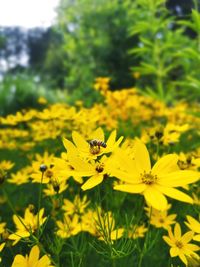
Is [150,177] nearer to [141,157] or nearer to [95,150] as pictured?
[141,157]

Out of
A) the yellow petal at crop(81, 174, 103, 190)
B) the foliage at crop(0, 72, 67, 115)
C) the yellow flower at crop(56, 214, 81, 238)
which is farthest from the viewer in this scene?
the foliage at crop(0, 72, 67, 115)

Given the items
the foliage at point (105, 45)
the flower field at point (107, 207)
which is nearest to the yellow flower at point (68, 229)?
the flower field at point (107, 207)

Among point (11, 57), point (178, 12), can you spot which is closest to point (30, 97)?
point (178, 12)

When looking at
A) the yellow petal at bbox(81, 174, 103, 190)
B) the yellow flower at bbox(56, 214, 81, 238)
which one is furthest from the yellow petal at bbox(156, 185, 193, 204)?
the yellow flower at bbox(56, 214, 81, 238)

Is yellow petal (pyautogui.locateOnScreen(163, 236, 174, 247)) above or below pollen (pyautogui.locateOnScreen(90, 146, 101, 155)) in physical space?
below

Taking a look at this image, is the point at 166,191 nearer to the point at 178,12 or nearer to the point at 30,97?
the point at 30,97

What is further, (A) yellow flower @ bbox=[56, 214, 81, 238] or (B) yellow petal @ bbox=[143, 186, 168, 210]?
(A) yellow flower @ bbox=[56, 214, 81, 238]

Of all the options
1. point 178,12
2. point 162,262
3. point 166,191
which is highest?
point 178,12

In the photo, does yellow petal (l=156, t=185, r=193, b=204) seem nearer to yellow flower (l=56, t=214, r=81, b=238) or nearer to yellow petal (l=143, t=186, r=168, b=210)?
yellow petal (l=143, t=186, r=168, b=210)
